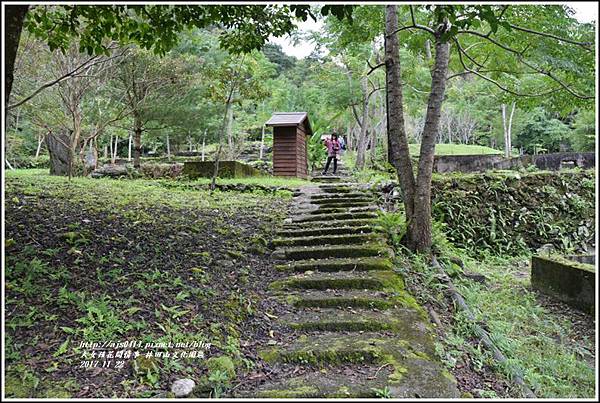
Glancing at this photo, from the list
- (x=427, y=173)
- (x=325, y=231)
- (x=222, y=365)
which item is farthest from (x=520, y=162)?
(x=222, y=365)

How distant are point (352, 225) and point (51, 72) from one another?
392 inches

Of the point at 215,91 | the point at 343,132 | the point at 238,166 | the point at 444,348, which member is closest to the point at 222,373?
the point at 444,348

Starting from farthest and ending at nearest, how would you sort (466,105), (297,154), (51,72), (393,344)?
(466,105) → (297,154) → (51,72) → (393,344)

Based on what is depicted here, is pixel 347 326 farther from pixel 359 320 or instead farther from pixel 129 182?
pixel 129 182

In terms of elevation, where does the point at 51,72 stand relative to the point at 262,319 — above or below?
above

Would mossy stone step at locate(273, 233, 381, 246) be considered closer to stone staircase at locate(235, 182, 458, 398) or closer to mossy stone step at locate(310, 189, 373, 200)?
stone staircase at locate(235, 182, 458, 398)

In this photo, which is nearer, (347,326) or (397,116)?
(347,326)

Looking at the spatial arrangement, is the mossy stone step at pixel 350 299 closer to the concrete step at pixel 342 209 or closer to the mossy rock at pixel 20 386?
the mossy rock at pixel 20 386

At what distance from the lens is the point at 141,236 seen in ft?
16.8

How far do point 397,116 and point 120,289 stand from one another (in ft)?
14.5

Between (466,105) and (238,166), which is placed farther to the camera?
(466,105)

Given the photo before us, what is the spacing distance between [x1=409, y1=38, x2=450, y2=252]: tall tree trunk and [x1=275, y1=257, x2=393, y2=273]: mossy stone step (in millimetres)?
882

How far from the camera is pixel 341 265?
5.09 m

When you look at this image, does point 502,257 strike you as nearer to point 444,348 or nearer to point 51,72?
point 444,348
